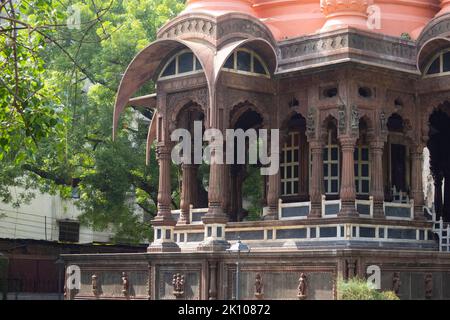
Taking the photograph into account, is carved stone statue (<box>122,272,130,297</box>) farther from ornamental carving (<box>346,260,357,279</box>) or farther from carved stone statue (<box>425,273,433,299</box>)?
carved stone statue (<box>425,273,433,299</box>)

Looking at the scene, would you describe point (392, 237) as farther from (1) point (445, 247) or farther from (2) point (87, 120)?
(2) point (87, 120)

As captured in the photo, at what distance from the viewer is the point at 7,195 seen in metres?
28.8

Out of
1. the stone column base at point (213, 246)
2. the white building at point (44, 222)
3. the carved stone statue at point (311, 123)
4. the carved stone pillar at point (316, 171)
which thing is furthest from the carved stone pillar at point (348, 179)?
the white building at point (44, 222)

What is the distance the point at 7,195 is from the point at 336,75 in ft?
41.7

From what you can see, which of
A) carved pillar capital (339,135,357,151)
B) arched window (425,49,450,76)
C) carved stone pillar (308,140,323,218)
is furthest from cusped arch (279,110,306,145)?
arched window (425,49,450,76)

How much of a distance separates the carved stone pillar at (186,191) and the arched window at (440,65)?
5888 mm

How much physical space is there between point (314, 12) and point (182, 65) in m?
3.57

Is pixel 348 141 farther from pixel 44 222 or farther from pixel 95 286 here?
pixel 44 222

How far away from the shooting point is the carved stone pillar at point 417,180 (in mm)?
20953

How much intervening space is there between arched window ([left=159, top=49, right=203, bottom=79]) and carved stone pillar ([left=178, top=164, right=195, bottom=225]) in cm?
229

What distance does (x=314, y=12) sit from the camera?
22578mm

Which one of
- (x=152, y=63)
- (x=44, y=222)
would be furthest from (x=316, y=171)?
(x=44, y=222)

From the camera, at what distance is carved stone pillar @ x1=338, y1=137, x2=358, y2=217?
19453 millimetres
